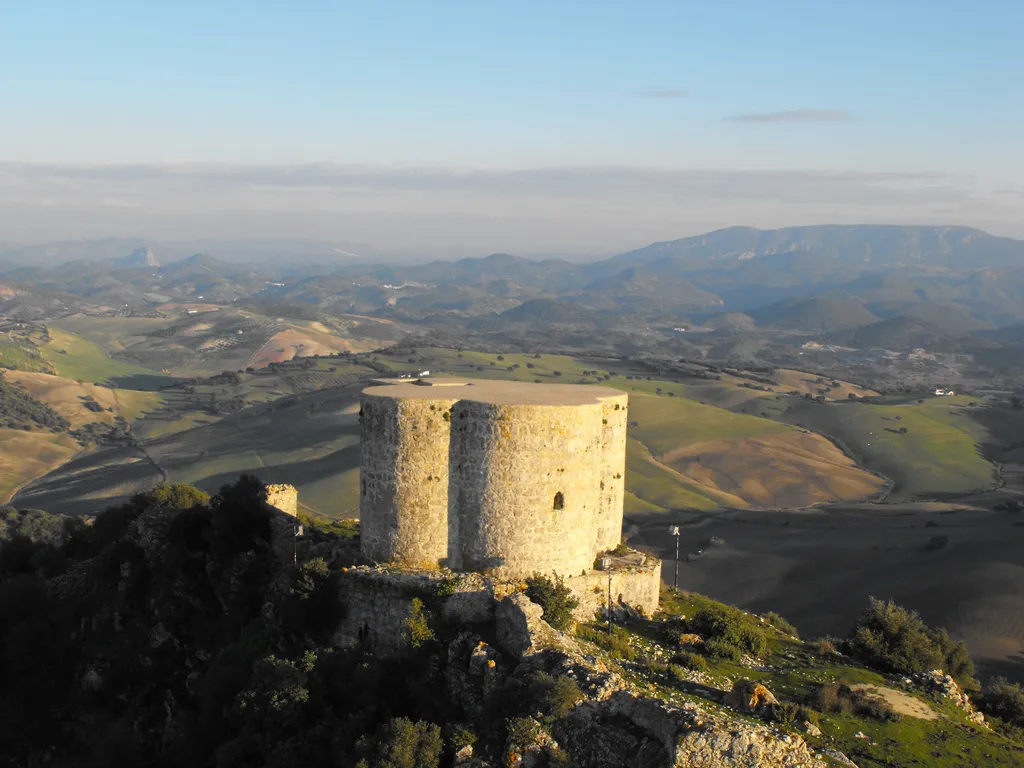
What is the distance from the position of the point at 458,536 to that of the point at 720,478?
83.1 m

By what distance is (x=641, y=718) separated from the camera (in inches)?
579

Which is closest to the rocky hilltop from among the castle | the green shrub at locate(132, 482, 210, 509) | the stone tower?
the castle

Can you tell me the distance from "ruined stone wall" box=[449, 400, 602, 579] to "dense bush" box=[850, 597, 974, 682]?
8005mm

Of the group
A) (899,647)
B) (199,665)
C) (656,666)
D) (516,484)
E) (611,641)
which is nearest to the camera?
(656,666)

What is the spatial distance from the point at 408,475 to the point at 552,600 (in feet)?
13.3

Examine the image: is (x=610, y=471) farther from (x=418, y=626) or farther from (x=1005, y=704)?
(x=1005, y=704)

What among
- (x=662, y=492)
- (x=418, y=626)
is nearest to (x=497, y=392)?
(x=418, y=626)

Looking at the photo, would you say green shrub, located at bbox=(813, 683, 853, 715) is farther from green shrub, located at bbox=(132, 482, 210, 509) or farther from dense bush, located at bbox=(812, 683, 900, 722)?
green shrub, located at bbox=(132, 482, 210, 509)

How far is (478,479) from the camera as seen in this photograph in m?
19.5

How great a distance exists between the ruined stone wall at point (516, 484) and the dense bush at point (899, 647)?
8.01 m

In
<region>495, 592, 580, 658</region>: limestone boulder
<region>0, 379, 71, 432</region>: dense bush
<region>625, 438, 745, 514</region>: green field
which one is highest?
<region>495, 592, 580, 658</region>: limestone boulder

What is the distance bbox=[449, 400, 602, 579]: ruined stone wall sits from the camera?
19312mm

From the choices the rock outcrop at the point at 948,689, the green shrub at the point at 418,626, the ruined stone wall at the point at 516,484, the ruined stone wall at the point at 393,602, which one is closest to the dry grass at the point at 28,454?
the ruined stone wall at the point at 393,602

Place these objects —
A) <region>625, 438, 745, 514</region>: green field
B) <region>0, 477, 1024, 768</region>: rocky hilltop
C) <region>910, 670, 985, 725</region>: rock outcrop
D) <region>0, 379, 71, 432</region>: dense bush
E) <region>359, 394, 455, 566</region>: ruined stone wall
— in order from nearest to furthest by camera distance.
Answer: <region>0, 477, 1024, 768</region>: rocky hilltop, <region>910, 670, 985, 725</region>: rock outcrop, <region>359, 394, 455, 566</region>: ruined stone wall, <region>625, 438, 745, 514</region>: green field, <region>0, 379, 71, 432</region>: dense bush
